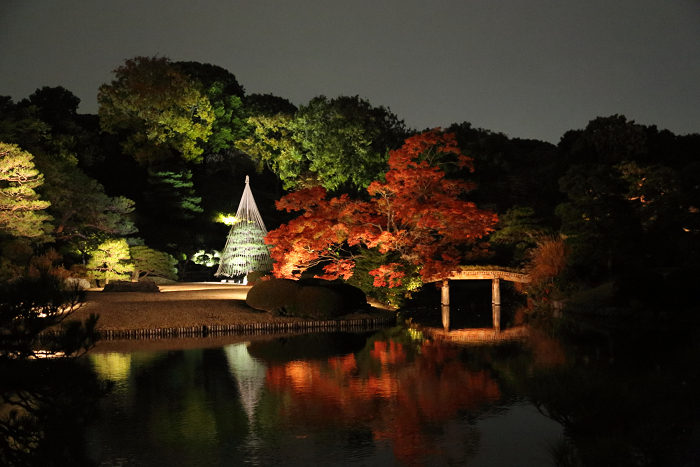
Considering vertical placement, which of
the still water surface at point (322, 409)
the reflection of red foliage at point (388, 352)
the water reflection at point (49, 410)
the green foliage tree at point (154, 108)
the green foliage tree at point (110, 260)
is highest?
the green foliage tree at point (154, 108)

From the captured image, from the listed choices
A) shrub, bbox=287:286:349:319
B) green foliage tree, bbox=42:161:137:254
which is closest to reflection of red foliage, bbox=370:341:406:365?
shrub, bbox=287:286:349:319

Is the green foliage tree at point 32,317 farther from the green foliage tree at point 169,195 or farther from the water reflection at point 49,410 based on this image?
the green foliage tree at point 169,195

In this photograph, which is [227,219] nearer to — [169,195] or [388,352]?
[169,195]

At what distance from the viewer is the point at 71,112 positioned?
115 feet

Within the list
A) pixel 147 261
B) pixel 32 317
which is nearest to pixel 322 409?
pixel 32 317

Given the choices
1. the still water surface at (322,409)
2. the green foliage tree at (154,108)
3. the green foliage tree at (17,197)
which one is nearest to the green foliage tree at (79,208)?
the green foliage tree at (17,197)

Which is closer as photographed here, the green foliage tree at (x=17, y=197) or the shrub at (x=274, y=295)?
the green foliage tree at (x=17, y=197)

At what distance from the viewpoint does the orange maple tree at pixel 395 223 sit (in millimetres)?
19906

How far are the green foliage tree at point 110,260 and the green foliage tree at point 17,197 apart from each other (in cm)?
460

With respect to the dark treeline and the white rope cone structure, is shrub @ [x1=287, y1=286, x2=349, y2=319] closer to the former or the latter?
the dark treeline

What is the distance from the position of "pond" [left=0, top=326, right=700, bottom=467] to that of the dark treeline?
757 centimetres

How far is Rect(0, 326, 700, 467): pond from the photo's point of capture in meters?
6.05

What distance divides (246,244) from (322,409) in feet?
58.0

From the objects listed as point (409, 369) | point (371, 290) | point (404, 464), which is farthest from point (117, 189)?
point (404, 464)
